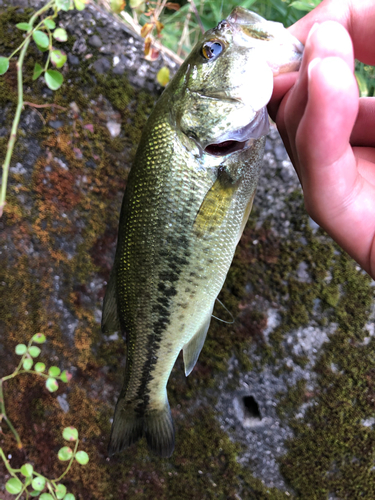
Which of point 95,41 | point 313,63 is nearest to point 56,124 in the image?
point 95,41

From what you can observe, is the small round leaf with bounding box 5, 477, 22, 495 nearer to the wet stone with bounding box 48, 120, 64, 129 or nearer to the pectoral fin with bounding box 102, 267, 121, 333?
the pectoral fin with bounding box 102, 267, 121, 333

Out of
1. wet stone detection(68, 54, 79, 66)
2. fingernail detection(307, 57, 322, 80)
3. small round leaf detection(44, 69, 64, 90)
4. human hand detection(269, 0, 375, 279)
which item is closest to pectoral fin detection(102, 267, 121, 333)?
small round leaf detection(44, 69, 64, 90)

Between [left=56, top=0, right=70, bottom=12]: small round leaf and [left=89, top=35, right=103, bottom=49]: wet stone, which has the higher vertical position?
[left=56, top=0, right=70, bottom=12]: small round leaf

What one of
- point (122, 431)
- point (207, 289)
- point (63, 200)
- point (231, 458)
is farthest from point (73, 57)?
point (231, 458)

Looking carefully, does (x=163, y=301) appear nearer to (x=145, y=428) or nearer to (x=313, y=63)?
(x=145, y=428)

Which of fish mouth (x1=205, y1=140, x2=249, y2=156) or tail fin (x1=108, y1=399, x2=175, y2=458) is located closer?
fish mouth (x1=205, y1=140, x2=249, y2=156)

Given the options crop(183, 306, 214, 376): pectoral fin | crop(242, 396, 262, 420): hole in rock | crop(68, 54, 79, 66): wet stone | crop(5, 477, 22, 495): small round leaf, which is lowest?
crop(242, 396, 262, 420): hole in rock
